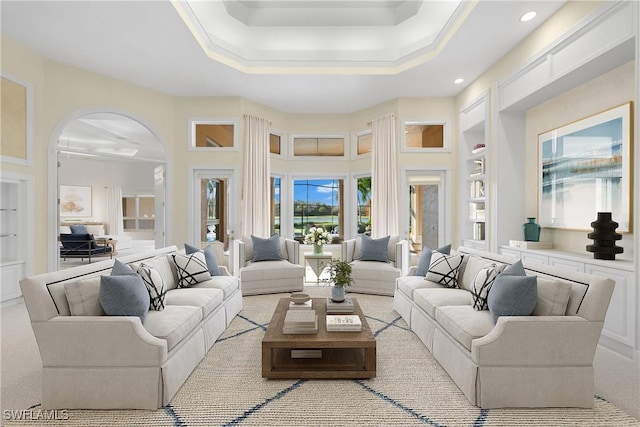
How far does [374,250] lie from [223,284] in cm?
253

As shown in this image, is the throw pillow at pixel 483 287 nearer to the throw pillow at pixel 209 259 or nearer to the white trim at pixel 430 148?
the throw pillow at pixel 209 259

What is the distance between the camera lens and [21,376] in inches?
98.3

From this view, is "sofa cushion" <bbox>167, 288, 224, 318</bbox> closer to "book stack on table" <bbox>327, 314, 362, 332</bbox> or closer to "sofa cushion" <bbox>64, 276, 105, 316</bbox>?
A: "sofa cushion" <bbox>64, 276, 105, 316</bbox>

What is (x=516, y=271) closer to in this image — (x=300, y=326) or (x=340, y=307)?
(x=340, y=307)

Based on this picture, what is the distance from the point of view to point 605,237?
3086 millimetres

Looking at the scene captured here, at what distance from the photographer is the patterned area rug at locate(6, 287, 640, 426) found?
1.98 m

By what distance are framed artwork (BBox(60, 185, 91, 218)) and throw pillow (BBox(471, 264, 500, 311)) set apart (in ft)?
37.2

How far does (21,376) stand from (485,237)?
535 cm

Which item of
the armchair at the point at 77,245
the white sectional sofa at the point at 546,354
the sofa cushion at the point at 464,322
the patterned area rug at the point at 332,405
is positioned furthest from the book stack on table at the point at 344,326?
the armchair at the point at 77,245

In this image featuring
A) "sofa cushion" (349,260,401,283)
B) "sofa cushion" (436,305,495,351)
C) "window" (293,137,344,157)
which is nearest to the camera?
"sofa cushion" (436,305,495,351)

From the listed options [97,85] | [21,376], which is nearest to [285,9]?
[97,85]

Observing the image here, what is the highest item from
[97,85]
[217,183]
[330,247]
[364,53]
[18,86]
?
[364,53]

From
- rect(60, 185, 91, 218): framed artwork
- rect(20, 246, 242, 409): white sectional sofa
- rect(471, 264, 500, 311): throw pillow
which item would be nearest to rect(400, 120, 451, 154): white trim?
rect(471, 264, 500, 311): throw pillow

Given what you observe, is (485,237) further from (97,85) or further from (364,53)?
(97,85)
